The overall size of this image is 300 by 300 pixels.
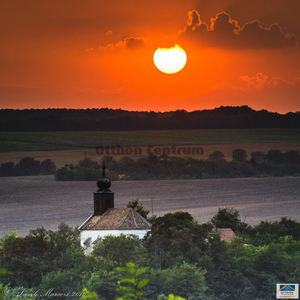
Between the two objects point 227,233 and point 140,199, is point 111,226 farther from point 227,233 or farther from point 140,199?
point 140,199

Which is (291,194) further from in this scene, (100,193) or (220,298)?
(220,298)

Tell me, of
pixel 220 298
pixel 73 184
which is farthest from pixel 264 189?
pixel 220 298

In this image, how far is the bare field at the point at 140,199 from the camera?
499ft

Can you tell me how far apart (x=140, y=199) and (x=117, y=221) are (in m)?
84.3

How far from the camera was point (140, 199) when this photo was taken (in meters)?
172

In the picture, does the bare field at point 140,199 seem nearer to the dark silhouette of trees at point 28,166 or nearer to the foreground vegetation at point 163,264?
the dark silhouette of trees at point 28,166

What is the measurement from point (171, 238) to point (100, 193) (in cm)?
1280

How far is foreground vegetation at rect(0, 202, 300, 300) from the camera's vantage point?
67938 mm

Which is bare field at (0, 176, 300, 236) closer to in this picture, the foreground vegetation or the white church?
the white church

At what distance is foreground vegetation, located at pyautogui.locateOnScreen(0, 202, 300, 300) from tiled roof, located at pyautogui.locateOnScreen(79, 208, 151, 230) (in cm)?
194

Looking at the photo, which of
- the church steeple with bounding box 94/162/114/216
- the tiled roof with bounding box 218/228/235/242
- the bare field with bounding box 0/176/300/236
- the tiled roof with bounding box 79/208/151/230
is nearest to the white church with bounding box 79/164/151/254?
the tiled roof with bounding box 79/208/151/230

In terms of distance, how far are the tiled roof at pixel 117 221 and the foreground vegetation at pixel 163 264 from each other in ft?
6.36

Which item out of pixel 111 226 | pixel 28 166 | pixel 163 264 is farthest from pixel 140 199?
pixel 163 264

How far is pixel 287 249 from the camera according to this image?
279 feet
